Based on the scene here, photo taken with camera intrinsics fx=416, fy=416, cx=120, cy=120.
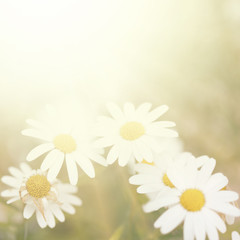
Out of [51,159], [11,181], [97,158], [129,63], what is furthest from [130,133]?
[129,63]

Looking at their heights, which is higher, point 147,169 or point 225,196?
point 147,169

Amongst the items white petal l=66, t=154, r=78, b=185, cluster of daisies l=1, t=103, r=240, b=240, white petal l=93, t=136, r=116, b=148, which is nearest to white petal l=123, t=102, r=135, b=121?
cluster of daisies l=1, t=103, r=240, b=240

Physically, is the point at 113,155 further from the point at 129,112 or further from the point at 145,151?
the point at 129,112

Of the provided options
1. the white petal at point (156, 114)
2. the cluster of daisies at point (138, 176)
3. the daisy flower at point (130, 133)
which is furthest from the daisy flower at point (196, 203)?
the white petal at point (156, 114)

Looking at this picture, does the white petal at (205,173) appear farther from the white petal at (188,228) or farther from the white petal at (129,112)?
the white petal at (129,112)

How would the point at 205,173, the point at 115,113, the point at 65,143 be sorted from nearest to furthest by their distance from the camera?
the point at 205,173 < the point at 65,143 < the point at 115,113
